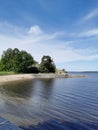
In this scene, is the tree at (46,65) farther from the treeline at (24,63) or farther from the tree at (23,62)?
the tree at (23,62)

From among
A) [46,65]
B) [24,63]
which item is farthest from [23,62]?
[46,65]

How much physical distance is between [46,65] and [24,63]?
16073 mm

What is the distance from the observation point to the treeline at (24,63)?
10503cm

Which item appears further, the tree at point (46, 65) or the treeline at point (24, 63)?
the tree at point (46, 65)

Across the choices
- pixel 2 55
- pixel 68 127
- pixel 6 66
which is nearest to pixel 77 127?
pixel 68 127

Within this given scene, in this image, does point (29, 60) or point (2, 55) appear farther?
point (2, 55)

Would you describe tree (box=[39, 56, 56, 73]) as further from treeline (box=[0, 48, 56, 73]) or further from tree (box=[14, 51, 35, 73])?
tree (box=[14, 51, 35, 73])

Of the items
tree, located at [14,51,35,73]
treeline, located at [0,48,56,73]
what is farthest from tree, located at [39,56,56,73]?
tree, located at [14,51,35,73]

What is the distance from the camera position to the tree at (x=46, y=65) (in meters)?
113

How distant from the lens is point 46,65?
375 ft

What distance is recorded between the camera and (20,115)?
1970 centimetres

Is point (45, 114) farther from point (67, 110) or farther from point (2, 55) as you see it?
point (2, 55)

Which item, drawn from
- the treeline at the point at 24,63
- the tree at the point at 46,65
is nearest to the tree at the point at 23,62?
the treeline at the point at 24,63

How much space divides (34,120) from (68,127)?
11.5 feet
